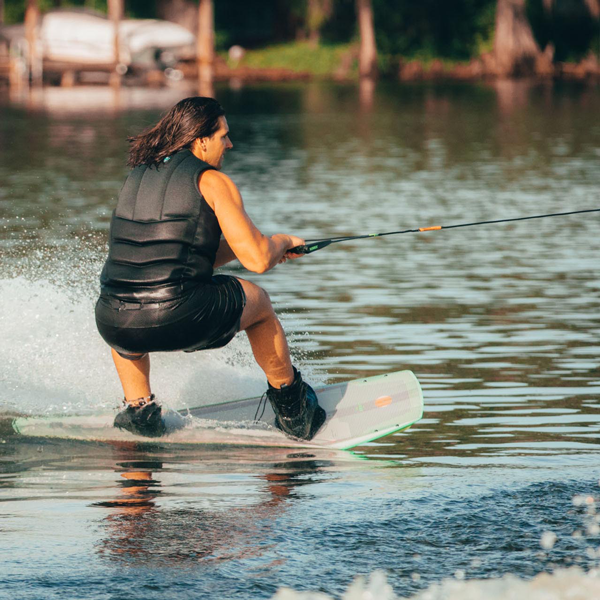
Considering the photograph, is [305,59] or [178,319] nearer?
[178,319]

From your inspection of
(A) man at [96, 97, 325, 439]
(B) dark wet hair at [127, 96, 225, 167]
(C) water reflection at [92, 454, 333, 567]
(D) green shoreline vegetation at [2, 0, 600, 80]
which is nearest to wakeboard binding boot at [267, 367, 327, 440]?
(C) water reflection at [92, 454, 333, 567]

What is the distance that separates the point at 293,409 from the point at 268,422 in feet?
0.77

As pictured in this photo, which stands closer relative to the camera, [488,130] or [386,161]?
[386,161]

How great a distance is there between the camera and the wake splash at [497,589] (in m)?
4.09

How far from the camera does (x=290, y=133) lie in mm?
30219

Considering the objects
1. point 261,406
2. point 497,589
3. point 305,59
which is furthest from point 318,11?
point 497,589

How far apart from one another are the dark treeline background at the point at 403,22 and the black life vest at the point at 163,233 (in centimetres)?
4844

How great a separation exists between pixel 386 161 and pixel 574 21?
37009 mm

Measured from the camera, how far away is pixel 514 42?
54344 millimetres

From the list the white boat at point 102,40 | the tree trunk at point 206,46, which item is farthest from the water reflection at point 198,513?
the white boat at point 102,40

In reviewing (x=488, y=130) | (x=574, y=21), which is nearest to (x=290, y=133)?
(x=488, y=130)

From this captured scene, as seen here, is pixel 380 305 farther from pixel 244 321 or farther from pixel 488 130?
pixel 488 130

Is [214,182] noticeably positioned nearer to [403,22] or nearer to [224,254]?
[224,254]

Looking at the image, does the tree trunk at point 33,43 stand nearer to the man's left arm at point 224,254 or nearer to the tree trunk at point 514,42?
the tree trunk at point 514,42
